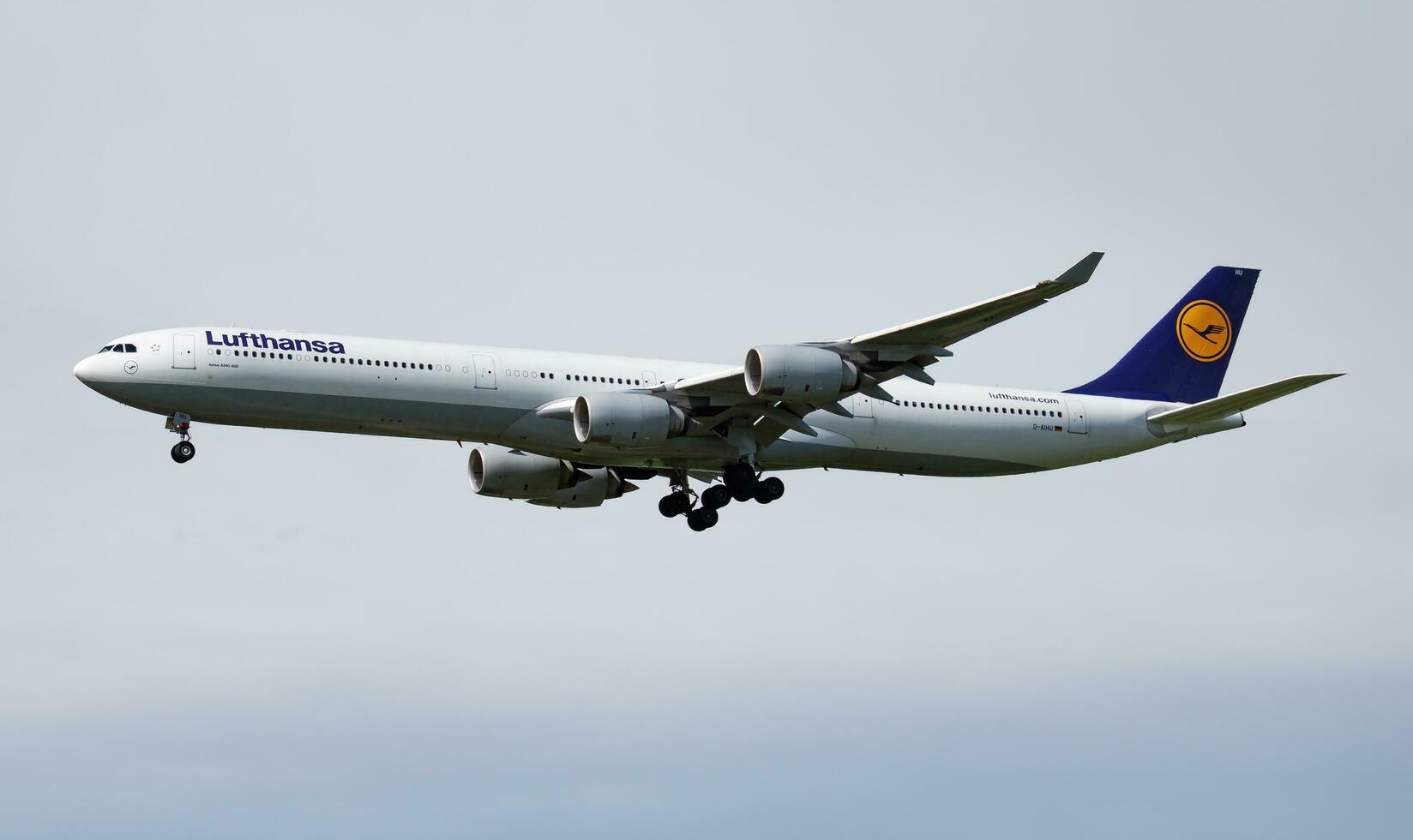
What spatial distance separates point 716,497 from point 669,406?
15.8 ft

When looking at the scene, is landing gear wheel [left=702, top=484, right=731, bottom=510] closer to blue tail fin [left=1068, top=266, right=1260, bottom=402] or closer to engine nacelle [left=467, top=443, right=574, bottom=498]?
engine nacelle [left=467, top=443, right=574, bottom=498]

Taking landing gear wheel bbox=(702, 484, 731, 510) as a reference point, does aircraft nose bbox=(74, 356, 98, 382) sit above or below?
above

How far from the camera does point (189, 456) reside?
150 ft

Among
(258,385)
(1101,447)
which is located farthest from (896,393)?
(258,385)

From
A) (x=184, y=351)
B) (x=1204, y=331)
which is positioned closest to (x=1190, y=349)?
(x=1204, y=331)

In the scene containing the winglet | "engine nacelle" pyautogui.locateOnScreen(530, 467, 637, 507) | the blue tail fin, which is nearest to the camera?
the winglet

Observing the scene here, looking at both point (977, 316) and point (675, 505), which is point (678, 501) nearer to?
point (675, 505)

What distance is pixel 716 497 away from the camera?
5062 cm

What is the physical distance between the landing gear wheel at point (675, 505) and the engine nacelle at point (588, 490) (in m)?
2.61

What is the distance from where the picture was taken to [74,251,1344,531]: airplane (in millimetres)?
44719

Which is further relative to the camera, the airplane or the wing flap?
the airplane

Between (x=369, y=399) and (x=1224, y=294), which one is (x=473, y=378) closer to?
(x=369, y=399)

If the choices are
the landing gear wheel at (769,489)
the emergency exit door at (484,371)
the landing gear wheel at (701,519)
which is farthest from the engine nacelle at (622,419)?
the landing gear wheel at (701,519)

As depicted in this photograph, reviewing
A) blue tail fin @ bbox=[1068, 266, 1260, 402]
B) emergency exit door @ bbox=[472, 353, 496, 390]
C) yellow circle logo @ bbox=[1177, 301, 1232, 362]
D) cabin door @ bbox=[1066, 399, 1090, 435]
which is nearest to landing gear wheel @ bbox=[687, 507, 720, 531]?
emergency exit door @ bbox=[472, 353, 496, 390]
